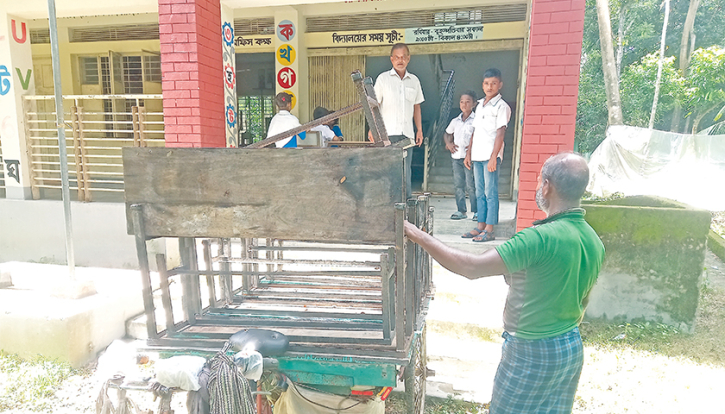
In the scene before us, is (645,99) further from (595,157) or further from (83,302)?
(83,302)

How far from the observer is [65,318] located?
3.53 metres

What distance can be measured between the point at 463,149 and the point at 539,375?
4251 mm

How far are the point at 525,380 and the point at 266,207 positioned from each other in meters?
1.36

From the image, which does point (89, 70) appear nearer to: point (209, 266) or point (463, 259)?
point (209, 266)

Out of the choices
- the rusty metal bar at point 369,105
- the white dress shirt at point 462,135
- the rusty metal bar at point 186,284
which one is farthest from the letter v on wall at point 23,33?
the rusty metal bar at point 369,105

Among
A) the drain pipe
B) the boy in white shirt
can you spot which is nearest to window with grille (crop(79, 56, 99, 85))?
the boy in white shirt

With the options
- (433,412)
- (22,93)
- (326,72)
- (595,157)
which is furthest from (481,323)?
(595,157)

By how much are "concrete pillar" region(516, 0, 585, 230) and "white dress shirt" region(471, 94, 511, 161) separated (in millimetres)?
339

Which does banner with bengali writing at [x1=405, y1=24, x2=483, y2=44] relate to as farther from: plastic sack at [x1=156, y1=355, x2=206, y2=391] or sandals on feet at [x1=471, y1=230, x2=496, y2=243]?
plastic sack at [x1=156, y1=355, x2=206, y2=391]

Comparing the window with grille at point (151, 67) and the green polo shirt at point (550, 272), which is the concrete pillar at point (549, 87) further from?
the window with grille at point (151, 67)

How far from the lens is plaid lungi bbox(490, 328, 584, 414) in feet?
6.26

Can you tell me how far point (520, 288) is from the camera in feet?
6.35

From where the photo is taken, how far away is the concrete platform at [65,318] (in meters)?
3.56

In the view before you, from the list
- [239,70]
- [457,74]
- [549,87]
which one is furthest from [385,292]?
[457,74]
